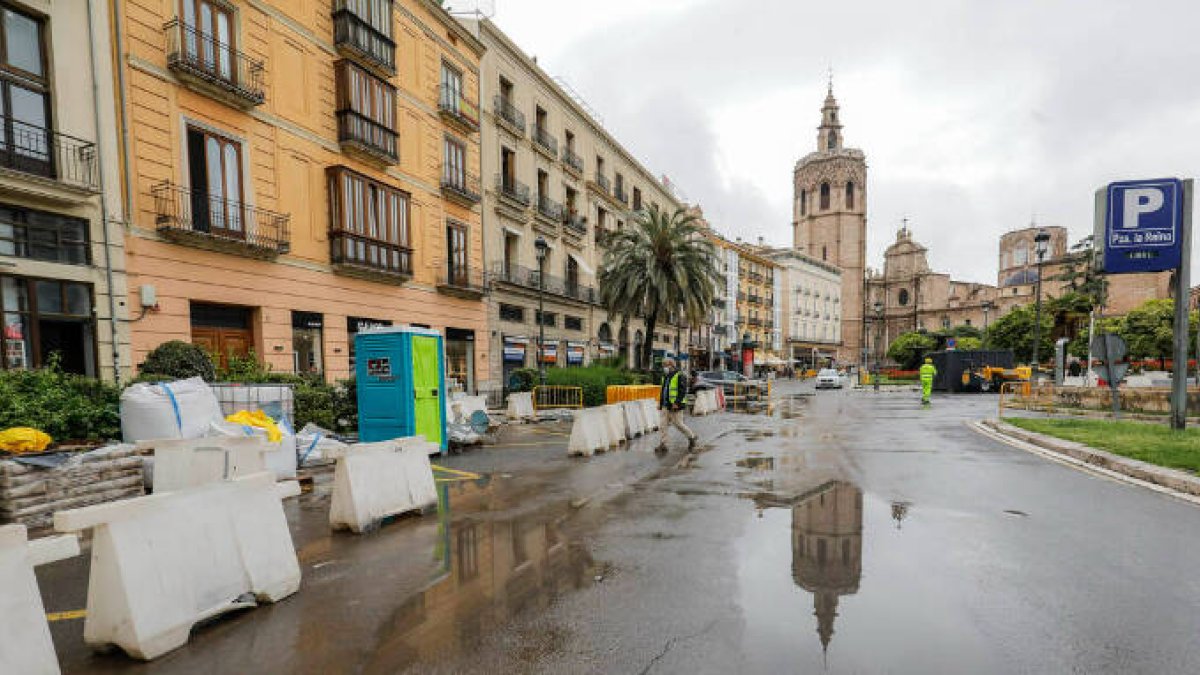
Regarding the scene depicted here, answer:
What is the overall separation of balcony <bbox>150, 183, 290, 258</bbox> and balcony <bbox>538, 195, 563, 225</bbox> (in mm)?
14255

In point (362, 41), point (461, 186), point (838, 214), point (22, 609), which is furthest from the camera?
point (838, 214)

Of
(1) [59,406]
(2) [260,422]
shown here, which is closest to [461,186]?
(2) [260,422]

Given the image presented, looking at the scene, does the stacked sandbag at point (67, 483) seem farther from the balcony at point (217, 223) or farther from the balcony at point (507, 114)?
→ the balcony at point (507, 114)

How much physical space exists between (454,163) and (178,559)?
20434 millimetres

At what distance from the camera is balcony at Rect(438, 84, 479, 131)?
2034 cm

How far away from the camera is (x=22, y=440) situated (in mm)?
5566

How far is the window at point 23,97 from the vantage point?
9367 mm

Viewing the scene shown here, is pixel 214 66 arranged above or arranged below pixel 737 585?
above

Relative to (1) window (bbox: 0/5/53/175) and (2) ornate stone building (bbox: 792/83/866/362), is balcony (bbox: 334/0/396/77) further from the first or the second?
(2) ornate stone building (bbox: 792/83/866/362)

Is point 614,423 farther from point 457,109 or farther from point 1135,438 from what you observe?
point 457,109

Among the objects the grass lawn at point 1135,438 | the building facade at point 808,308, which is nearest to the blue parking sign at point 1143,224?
the grass lawn at point 1135,438

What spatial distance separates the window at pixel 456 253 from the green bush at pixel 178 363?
36.5ft

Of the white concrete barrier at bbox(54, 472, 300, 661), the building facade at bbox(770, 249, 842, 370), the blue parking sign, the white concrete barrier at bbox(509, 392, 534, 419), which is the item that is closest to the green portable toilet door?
the white concrete barrier at bbox(54, 472, 300, 661)

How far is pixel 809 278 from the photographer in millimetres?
73875
